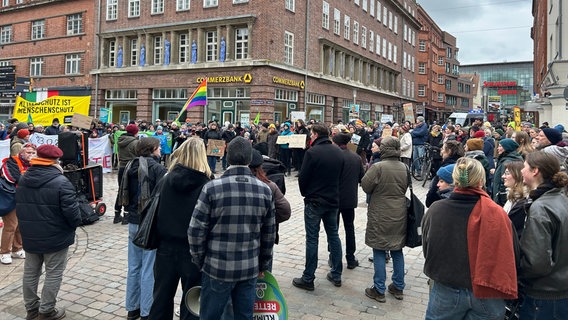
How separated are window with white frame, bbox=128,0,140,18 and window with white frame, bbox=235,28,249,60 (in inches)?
347

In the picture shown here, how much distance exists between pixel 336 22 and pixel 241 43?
10655mm

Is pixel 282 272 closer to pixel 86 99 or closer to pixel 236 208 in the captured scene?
pixel 236 208

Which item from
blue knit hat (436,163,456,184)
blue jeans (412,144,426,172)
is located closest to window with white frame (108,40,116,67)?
blue jeans (412,144,426,172)

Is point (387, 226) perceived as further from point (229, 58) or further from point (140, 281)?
point (229, 58)

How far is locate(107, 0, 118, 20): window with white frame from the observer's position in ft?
106

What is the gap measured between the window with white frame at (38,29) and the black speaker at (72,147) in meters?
30.9

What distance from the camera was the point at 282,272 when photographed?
606 cm

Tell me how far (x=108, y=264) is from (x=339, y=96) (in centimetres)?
3025

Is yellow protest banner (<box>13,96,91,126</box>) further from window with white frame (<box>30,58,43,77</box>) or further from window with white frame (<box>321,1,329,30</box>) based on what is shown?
window with white frame (<box>30,58,43,77</box>)

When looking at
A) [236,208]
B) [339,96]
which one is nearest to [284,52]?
[339,96]

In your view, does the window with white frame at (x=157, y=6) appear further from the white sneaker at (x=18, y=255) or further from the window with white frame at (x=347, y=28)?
the white sneaker at (x=18, y=255)

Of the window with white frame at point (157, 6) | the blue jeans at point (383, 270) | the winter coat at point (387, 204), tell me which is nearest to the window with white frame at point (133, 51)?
the window with white frame at point (157, 6)

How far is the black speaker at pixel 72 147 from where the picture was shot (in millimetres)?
10242

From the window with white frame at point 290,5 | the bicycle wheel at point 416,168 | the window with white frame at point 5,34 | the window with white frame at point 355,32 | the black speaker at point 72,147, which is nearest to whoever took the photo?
the black speaker at point 72,147
